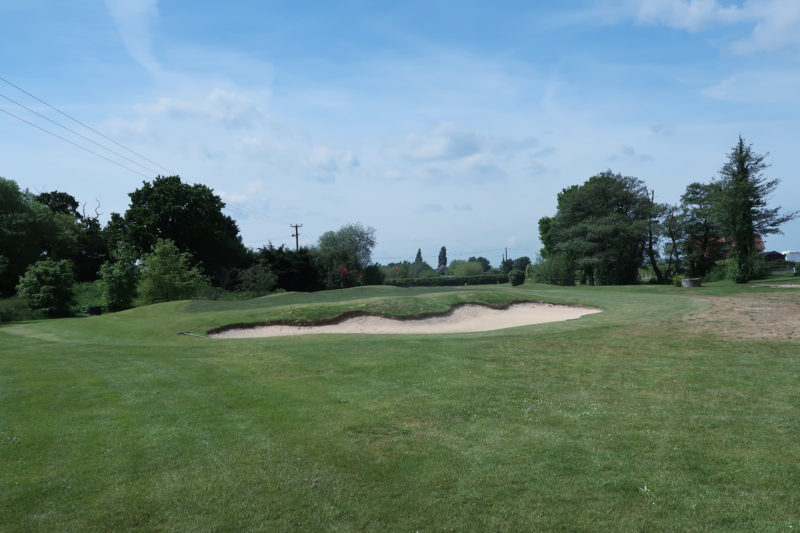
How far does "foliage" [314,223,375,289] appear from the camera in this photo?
2537 inches

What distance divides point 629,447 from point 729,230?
43585 millimetres

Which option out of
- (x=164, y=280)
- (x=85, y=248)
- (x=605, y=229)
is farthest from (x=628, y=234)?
(x=85, y=248)

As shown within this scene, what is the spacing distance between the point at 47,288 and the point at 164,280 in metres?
7.99

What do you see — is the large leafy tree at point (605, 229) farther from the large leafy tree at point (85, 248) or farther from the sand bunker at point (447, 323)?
the large leafy tree at point (85, 248)

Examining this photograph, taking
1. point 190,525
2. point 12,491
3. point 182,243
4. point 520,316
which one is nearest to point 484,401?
point 190,525

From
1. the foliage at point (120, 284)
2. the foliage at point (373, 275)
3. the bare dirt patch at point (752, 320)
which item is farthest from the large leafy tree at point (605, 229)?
the foliage at point (120, 284)

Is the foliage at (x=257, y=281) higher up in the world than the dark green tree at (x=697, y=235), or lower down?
lower down

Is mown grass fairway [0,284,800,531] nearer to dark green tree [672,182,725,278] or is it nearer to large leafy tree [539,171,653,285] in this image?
large leafy tree [539,171,653,285]

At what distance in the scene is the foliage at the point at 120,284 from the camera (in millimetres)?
39219

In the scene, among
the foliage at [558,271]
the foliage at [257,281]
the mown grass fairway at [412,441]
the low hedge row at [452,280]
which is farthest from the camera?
the low hedge row at [452,280]

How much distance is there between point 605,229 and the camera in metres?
51.0

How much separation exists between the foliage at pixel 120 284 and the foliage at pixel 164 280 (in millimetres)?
882

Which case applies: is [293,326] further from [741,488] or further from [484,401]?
[741,488]

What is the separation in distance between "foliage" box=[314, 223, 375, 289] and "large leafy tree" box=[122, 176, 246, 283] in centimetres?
1305
